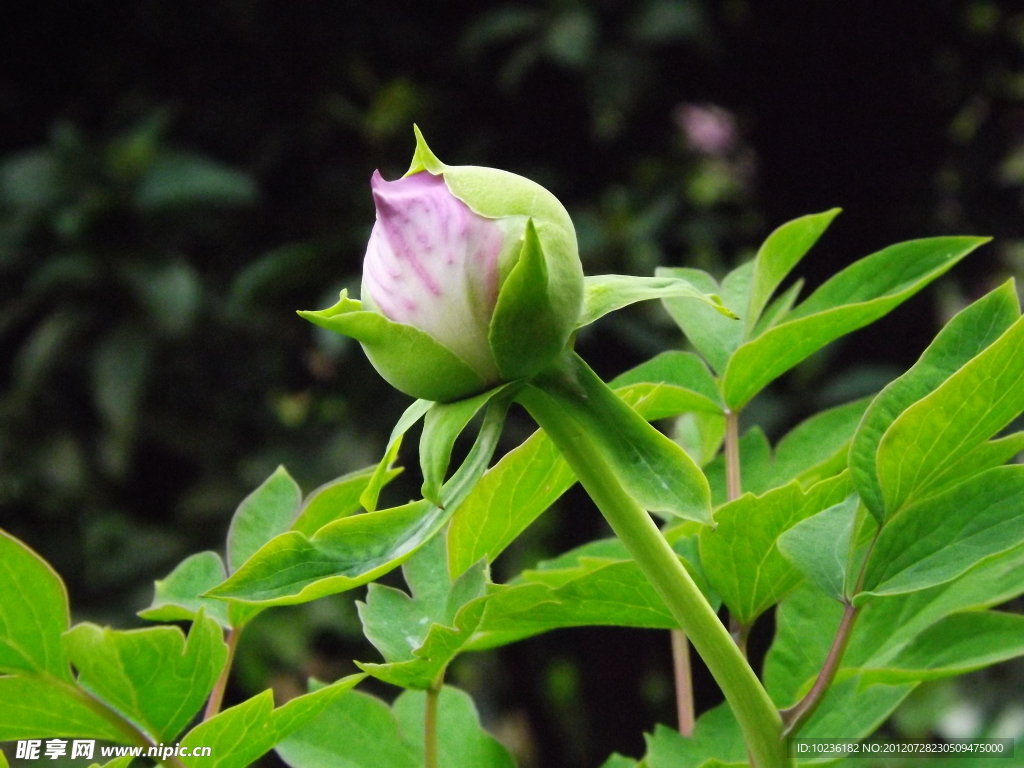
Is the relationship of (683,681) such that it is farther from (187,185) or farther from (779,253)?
(187,185)

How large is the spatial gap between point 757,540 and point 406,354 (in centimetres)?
10

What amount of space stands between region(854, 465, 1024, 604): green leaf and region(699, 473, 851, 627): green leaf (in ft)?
0.07

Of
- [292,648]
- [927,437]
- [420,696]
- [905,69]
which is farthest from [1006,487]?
[905,69]

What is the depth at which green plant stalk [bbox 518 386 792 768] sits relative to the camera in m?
0.22

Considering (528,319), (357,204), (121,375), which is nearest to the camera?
(528,319)

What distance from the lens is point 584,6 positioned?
134 centimetres

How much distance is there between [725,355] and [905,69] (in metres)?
1.31

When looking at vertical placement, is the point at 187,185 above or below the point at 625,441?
above

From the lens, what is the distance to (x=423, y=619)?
0.29m

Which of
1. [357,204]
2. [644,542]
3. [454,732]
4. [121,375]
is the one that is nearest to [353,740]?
[454,732]

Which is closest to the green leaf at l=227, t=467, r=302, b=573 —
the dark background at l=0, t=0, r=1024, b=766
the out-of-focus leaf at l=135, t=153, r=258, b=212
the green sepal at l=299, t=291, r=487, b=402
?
the green sepal at l=299, t=291, r=487, b=402

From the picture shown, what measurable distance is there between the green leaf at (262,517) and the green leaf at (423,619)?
38 millimetres

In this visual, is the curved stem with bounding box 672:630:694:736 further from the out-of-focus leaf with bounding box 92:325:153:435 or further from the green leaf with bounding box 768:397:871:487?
the out-of-focus leaf with bounding box 92:325:153:435

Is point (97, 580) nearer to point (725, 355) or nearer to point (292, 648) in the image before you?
point (292, 648)
